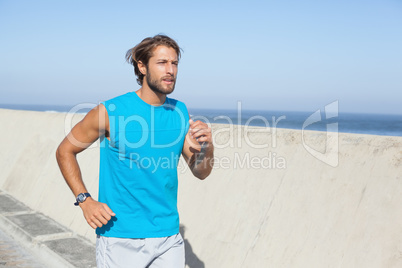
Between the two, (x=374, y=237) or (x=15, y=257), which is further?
(x=15, y=257)

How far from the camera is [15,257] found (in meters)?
5.34

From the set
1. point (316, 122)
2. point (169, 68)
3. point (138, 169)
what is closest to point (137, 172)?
point (138, 169)

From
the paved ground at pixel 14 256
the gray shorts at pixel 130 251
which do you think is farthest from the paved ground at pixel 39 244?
the gray shorts at pixel 130 251

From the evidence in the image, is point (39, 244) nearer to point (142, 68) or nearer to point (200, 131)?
point (142, 68)

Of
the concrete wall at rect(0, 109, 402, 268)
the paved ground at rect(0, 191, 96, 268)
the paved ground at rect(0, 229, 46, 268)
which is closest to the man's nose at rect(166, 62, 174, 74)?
the concrete wall at rect(0, 109, 402, 268)

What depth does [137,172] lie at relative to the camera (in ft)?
8.91

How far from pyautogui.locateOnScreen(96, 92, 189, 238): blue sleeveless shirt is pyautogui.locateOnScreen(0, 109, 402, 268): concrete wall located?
1.37m

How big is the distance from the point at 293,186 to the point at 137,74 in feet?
5.70

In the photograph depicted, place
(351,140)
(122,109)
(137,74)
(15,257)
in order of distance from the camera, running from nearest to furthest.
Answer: (122,109)
(137,74)
(351,140)
(15,257)

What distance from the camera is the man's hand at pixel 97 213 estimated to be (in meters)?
2.61

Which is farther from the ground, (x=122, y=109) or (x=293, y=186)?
(x=122, y=109)

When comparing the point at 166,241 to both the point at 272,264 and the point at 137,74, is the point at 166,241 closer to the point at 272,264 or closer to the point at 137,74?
the point at 137,74

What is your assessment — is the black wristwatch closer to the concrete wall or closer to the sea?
the sea

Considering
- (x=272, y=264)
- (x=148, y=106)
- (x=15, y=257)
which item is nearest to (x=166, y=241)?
(x=148, y=106)
